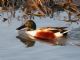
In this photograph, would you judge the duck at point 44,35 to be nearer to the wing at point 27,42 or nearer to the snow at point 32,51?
the wing at point 27,42

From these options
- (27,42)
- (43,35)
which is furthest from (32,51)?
(43,35)

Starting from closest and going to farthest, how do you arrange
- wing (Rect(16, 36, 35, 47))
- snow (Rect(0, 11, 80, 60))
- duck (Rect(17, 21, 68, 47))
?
snow (Rect(0, 11, 80, 60))
wing (Rect(16, 36, 35, 47))
duck (Rect(17, 21, 68, 47))

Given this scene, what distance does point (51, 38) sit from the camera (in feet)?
38.8

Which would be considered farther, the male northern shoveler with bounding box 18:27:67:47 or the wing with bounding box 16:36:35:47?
the male northern shoveler with bounding box 18:27:67:47

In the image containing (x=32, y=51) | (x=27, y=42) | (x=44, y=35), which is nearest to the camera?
(x=32, y=51)

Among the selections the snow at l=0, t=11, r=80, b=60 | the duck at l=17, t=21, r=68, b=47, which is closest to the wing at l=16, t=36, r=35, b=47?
the duck at l=17, t=21, r=68, b=47

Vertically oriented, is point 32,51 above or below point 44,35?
above

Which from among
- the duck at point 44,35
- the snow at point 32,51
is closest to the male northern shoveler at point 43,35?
the duck at point 44,35

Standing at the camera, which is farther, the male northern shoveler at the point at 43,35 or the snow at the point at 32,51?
the male northern shoveler at the point at 43,35

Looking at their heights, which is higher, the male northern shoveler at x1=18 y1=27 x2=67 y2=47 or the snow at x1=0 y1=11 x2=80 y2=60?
the snow at x1=0 y1=11 x2=80 y2=60

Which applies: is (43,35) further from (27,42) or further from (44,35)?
(27,42)

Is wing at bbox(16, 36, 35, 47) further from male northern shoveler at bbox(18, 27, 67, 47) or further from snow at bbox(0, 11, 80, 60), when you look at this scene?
snow at bbox(0, 11, 80, 60)

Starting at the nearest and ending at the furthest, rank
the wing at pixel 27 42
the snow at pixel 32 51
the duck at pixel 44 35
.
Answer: the snow at pixel 32 51 < the wing at pixel 27 42 < the duck at pixel 44 35

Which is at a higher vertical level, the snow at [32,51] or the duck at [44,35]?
the snow at [32,51]
